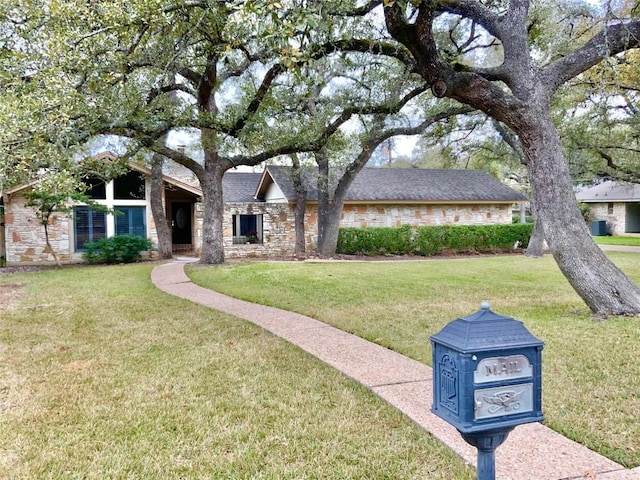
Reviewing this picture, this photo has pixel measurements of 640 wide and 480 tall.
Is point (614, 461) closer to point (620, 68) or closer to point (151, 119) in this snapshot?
point (151, 119)

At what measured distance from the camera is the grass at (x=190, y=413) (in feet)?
9.37

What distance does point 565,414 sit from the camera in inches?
137

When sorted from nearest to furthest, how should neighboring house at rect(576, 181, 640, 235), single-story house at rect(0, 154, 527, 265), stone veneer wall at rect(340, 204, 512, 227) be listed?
single-story house at rect(0, 154, 527, 265), stone veneer wall at rect(340, 204, 512, 227), neighboring house at rect(576, 181, 640, 235)

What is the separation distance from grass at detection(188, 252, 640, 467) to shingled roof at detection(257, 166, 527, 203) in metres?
5.63

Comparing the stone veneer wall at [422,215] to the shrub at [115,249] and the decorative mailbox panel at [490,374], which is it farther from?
the decorative mailbox panel at [490,374]

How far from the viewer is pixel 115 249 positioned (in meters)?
15.8

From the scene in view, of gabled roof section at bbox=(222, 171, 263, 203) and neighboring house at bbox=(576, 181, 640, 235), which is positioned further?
neighboring house at bbox=(576, 181, 640, 235)

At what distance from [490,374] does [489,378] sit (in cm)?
2

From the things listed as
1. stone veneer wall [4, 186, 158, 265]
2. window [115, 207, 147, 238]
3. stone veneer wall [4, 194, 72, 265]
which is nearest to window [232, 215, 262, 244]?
window [115, 207, 147, 238]

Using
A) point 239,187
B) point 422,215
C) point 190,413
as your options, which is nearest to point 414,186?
point 422,215

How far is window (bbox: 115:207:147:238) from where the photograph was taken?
16969 mm

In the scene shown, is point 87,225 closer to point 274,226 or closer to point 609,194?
point 274,226

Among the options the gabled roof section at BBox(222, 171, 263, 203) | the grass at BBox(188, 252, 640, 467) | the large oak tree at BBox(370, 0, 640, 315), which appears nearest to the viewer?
the grass at BBox(188, 252, 640, 467)

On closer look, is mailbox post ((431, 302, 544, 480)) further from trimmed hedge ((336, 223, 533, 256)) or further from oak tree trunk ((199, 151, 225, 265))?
trimmed hedge ((336, 223, 533, 256))
